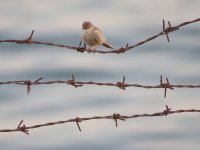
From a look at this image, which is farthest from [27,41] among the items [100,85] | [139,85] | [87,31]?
[87,31]

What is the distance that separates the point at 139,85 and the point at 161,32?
0.74m

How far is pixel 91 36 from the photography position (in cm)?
920

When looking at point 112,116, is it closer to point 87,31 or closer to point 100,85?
point 100,85

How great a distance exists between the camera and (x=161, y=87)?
668cm

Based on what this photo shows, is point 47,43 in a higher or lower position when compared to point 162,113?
higher

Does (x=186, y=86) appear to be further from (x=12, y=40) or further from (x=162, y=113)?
(x=12, y=40)

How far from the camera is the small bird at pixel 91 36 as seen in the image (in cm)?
919

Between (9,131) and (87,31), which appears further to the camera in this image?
(87,31)

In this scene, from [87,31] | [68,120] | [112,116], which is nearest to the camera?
[68,120]

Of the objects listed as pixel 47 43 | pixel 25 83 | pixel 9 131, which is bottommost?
pixel 9 131

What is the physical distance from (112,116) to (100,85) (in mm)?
494

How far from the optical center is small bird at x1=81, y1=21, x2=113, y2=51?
9.19 m

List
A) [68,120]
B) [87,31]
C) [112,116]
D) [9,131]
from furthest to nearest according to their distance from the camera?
[87,31]
[112,116]
[68,120]
[9,131]

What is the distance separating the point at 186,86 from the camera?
21.1 ft
